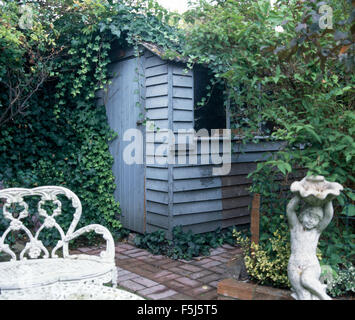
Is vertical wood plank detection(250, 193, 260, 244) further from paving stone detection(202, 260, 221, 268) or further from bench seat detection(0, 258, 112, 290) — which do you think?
bench seat detection(0, 258, 112, 290)

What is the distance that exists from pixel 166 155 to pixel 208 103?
1061mm

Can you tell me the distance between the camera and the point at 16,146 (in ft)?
17.4

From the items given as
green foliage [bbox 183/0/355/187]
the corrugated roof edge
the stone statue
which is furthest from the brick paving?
the corrugated roof edge

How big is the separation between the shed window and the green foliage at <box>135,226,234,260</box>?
1.45 meters

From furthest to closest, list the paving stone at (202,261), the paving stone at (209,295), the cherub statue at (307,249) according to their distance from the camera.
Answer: the paving stone at (202,261) < the paving stone at (209,295) < the cherub statue at (307,249)

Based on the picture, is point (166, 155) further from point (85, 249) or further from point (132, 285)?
point (132, 285)

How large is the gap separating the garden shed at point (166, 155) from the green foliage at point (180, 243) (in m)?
0.11

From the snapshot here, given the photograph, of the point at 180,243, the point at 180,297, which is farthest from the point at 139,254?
the point at 180,297

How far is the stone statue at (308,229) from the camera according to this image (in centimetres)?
222

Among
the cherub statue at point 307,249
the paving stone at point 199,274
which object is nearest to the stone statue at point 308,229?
the cherub statue at point 307,249

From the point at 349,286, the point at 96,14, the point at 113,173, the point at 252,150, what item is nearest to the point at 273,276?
the point at 349,286

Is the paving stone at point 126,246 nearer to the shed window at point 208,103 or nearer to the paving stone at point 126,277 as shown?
the paving stone at point 126,277
